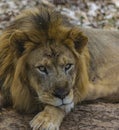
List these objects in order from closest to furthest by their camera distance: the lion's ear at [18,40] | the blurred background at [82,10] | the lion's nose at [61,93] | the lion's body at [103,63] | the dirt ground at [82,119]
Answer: the lion's nose at [61,93], the lion's ear at [18,40], the dirt ground at [82,119], the lion's body at [103,63], the blurred background at [82,10]

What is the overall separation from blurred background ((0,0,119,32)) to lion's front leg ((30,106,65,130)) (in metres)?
4.07

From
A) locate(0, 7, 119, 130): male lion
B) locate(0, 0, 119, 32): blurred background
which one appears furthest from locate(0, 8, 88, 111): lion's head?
locate(0, 0, 119, 32): blurred background

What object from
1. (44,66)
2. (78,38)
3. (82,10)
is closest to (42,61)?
(44,66)

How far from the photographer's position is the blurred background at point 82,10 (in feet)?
27.8

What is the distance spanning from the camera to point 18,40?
165 inches

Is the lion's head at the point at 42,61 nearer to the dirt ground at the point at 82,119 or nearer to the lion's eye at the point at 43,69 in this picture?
the lion's eye at the point at 43,69

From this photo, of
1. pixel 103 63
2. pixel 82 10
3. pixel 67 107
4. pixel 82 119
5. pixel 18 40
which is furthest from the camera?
pixel 82 10

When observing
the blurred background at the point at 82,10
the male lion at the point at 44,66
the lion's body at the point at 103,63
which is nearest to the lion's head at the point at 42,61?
the male lion at the point at 44,66

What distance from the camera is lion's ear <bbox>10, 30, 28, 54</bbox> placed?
4191 mm

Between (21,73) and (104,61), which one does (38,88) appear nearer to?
(21,73)

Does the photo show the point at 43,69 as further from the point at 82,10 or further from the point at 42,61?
the point at 82,10

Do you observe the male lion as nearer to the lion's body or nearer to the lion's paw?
the lion's paw

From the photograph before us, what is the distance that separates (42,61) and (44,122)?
20.6 inches

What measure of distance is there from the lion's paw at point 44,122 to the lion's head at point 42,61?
5.2 inches
